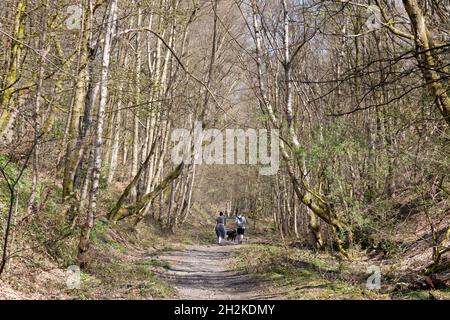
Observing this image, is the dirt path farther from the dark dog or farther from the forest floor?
the dark dog

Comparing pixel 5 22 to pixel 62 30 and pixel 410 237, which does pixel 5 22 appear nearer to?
pixel 62 30

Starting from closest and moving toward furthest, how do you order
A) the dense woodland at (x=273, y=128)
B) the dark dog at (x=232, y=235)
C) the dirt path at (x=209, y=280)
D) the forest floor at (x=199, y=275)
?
the forest floor at (x=199, y=275)
the dense woodland at (x=273, y=128)
the dirt path at (x=209, y=280)
the dark dog at (x=232, y=235)

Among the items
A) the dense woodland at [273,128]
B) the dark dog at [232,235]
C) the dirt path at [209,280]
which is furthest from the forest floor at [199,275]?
the dark dog at [232,235]

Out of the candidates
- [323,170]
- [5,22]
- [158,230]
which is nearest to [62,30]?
[5,22]

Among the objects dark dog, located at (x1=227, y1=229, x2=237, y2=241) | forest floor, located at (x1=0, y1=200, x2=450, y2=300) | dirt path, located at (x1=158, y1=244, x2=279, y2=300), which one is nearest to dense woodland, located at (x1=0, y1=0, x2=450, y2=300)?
forest floor, located at (x1=0, y1=200, x2=450, y2=300)

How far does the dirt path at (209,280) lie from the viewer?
962 cm

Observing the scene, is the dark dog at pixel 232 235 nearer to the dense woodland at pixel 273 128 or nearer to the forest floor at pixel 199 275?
the dense woodland at pixel 273 128

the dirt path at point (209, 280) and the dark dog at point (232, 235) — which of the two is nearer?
the dirt path at point (209, 280)

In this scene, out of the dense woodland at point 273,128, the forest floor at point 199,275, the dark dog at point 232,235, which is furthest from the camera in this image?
the dark dog at point 232,235

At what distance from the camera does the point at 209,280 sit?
38.6 ft

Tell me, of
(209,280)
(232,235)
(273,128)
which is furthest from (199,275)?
(232,235)

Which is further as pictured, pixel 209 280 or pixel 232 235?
pixel 232 235

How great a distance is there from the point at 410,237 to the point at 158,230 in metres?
13.3

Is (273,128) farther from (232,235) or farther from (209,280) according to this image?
(232,235)
